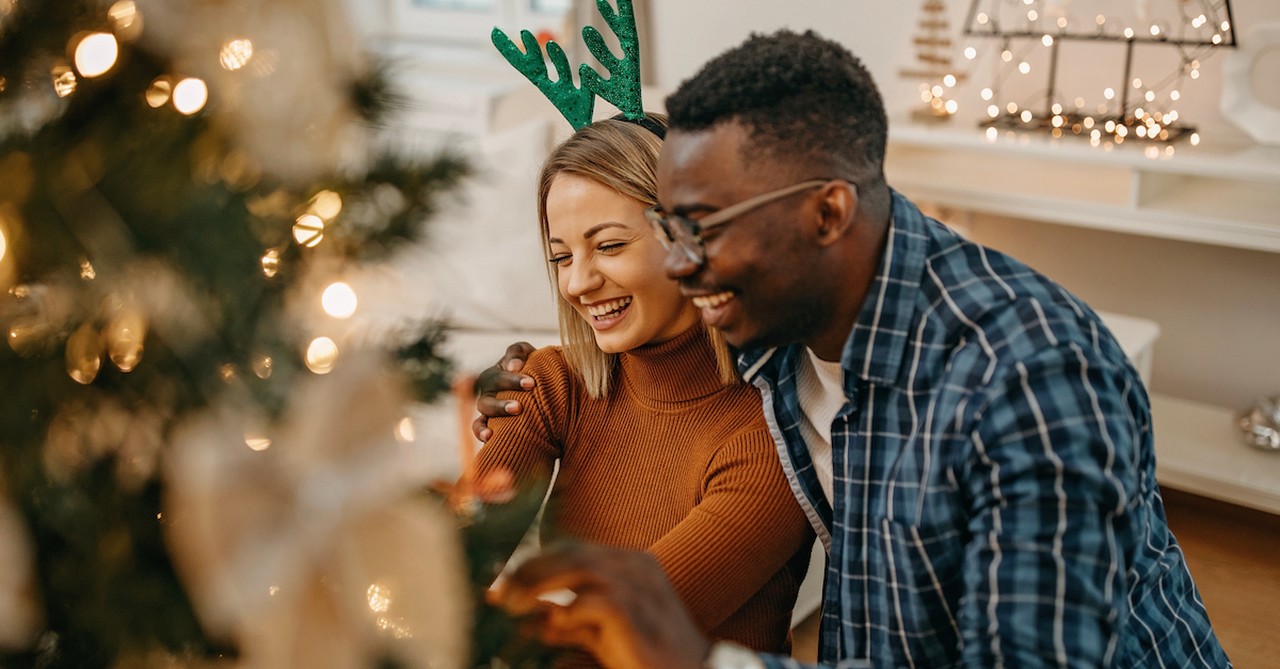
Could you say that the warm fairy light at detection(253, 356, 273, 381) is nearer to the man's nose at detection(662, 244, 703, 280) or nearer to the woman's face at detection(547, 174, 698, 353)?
the man's nose at detection(662, 244, 703, 280)

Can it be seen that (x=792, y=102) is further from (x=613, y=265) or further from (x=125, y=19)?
(x=125, y=19)

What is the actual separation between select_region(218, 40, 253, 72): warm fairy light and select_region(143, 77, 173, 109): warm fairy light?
0.12 feet

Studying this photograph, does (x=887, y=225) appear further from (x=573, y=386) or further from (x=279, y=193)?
(x=279, y=193)

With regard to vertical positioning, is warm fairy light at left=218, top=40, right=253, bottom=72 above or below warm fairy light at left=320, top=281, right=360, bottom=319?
above

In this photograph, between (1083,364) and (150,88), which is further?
(1083,364)

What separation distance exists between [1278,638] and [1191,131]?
1.12m

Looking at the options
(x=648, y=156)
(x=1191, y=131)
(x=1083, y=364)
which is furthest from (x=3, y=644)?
Answer: (x=1191, y=131)

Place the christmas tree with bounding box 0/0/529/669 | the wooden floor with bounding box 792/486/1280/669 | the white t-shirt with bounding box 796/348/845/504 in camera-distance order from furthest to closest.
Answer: the wooden floor with bounding box 792/486/1280/669, the white t-shirt with bounding box 796/348/845/504, the christmas tree with bounding box 0/0/529/669

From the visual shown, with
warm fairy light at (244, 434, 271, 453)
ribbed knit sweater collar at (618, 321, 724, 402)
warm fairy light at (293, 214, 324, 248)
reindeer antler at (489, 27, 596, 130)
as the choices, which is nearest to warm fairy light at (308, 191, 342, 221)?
warm fairy light at (293, 214, 324, 248)

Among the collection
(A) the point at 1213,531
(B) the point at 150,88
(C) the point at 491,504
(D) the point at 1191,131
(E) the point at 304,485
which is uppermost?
(B) the point at 150,88

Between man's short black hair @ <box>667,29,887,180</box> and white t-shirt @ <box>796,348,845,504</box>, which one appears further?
white t-shirt @ <box>796,348,845,504</box>

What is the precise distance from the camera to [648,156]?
123 centimetres

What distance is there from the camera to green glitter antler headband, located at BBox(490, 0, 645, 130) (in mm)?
1298

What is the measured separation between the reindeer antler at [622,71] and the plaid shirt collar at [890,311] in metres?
0.40
